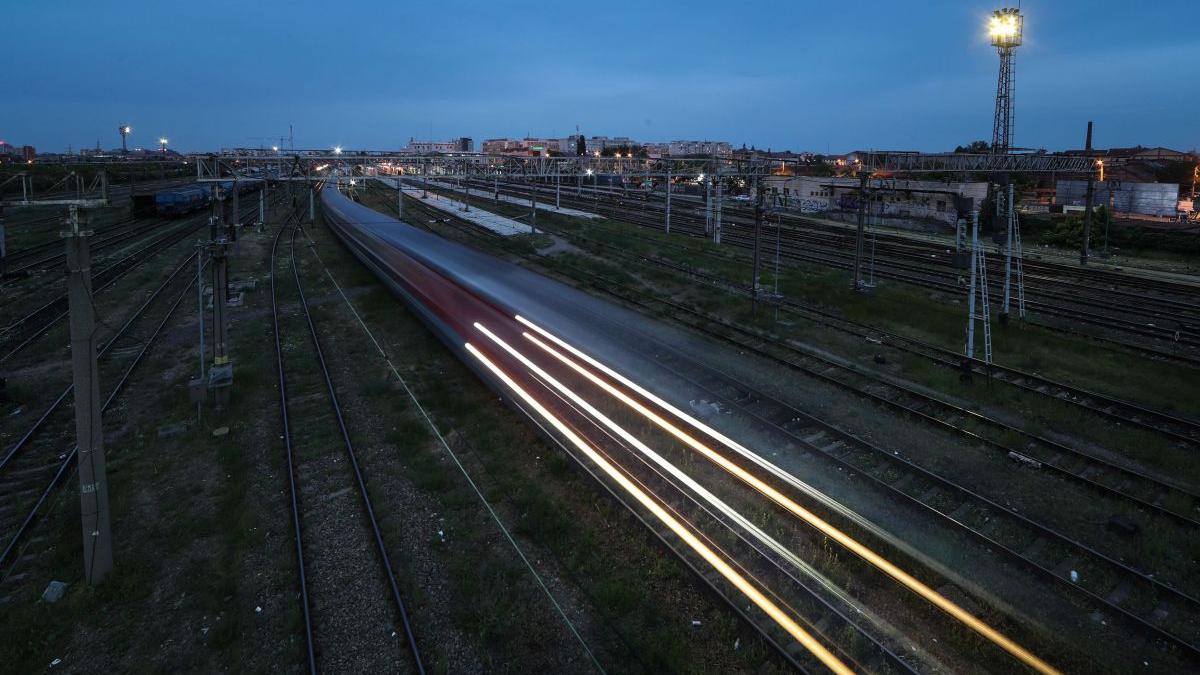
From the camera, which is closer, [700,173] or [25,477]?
[25,477]

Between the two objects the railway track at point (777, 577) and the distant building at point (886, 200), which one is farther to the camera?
the distant building at point (886, 200)

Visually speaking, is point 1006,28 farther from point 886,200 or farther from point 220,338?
point 220,338

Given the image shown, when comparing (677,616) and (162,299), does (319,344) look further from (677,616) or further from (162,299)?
(677,616)

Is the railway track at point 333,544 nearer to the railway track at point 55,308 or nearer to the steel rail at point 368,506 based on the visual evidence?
the steel rail at point 368,506

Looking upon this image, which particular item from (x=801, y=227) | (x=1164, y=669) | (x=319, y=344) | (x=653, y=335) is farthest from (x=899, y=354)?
(x=801, y=227)

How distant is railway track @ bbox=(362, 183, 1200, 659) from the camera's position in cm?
813

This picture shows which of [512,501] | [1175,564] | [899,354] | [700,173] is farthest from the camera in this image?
[700,173]

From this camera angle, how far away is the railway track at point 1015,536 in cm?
813

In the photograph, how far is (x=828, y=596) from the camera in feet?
27.5

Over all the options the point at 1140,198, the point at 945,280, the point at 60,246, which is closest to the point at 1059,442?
the point at 945,280

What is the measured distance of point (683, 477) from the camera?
10.5 metres

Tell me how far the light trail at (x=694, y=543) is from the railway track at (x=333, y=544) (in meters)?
3.79

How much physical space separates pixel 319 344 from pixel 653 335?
35.5 ft

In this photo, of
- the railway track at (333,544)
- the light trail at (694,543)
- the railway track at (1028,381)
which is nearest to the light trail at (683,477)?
the light trail at (694,543)
